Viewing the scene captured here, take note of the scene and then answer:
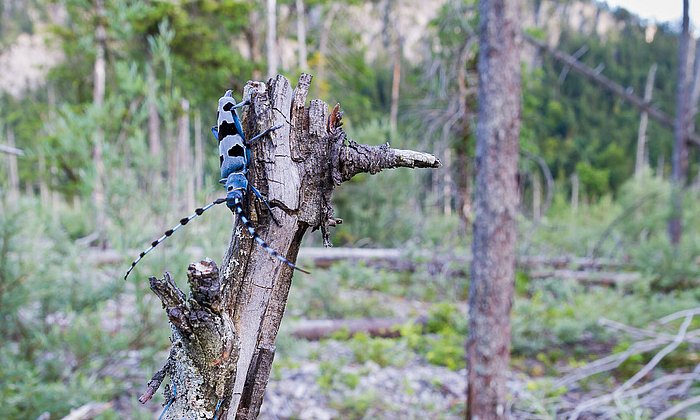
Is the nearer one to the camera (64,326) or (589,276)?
(64,326)

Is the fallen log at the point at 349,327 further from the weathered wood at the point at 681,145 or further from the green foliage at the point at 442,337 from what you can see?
the weathered wood at the point at 681,145

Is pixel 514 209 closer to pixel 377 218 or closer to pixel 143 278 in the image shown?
pixel 143 278

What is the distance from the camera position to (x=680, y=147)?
25.1ft

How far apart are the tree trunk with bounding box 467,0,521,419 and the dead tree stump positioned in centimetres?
256

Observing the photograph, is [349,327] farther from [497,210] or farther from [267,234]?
[267,234]

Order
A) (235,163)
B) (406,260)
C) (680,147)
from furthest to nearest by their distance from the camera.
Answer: (406,260) < (680,147) < (235,163)

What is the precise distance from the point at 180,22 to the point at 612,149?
1949 cm

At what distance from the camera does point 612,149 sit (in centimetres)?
2234

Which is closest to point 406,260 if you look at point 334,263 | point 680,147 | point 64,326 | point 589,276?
point 334,263

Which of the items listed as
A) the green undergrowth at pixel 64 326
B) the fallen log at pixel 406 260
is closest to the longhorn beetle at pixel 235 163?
the green undergrowth at pixel 64 326

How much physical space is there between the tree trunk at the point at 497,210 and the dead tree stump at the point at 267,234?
2563mm

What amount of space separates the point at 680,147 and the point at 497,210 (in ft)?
20.1

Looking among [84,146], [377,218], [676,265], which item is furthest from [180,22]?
[676,265]

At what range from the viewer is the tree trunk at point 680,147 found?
24.2 ft
